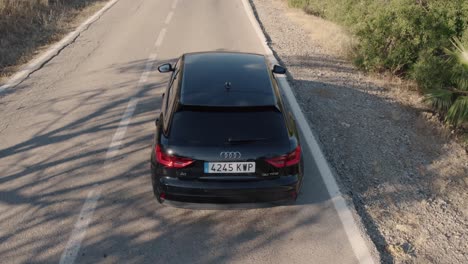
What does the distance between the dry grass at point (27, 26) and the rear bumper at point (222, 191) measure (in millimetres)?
7014

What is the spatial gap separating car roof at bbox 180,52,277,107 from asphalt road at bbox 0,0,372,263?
1472 mm

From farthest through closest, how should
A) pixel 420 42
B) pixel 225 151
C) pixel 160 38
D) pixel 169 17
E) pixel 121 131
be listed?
pixel 169 17, pixel 160 38, pixel 420 42, pixel 121 131, pixel 225 151

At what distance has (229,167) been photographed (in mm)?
4594

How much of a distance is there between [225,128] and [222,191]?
2.30ft

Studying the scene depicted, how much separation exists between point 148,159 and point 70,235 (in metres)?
1.87

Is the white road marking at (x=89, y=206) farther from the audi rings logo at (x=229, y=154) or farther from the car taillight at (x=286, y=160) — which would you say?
the car taillight at (x=286, y=160)

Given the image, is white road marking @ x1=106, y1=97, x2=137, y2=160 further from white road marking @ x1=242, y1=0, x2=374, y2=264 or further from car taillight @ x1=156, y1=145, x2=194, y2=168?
white road marking @ x1=242, y1=0, x2=374, y2=264

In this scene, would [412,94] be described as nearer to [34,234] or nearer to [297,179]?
[297,179]

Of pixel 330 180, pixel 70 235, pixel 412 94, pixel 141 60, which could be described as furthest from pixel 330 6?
pixel 70 235

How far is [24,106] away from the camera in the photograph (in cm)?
817

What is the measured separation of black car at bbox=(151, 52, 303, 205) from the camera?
4.56 meters

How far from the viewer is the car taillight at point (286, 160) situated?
465cm

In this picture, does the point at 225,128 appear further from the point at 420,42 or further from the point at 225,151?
the point at 420,42

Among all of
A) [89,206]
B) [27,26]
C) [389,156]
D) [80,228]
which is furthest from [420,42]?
[27,26]
